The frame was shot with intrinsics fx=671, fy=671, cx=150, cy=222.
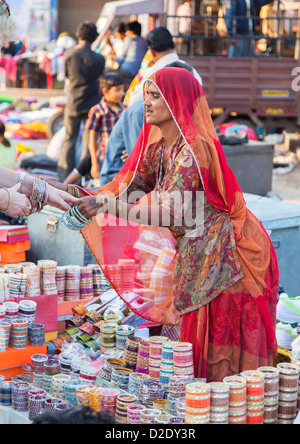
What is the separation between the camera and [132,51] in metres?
9.23

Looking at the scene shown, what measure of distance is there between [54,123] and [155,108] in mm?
8045

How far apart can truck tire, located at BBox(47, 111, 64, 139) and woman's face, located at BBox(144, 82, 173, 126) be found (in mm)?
7824

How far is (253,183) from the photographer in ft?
23.9

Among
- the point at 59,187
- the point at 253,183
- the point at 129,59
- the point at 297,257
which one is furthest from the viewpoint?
the point at 129,59

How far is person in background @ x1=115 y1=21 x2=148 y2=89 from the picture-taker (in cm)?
908

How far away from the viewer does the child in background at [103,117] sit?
18.9ft

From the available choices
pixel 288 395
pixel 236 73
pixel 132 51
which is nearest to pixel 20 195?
pixel 288 395

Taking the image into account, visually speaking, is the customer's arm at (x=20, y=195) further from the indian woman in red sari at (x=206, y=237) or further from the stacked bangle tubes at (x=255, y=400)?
the stacked bangle tubes at (x=255, y=400)

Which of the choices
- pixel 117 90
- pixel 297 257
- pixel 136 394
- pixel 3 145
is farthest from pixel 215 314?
pixel 3 145

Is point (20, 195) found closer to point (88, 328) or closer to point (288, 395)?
point (88, 328)

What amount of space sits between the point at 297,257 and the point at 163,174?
189 cm

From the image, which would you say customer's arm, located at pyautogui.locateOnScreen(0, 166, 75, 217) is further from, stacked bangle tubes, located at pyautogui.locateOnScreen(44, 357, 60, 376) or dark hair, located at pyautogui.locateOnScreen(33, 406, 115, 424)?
dark hair, located at pyautogui.locateOnScreen(33, 406, 115, 424)
